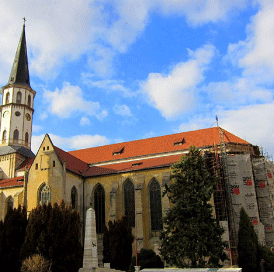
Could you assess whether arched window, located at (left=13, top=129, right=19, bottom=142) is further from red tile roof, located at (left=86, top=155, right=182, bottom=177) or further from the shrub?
the shrub

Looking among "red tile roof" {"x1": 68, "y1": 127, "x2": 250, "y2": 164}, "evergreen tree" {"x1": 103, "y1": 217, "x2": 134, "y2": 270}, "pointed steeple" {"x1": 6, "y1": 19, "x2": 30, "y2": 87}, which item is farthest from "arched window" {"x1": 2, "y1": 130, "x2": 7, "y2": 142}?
"evergreen tree" {"x1": 103, "y1": 217, "x2": 134, "y2": 270}

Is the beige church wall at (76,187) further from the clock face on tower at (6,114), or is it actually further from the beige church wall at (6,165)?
the clock face on tower at (6,114)

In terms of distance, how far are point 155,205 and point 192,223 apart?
33.1ft

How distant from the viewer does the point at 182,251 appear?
23.6 meters

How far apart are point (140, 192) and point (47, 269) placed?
1334cm

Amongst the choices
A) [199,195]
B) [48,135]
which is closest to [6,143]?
[48,135]

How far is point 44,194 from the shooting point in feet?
110

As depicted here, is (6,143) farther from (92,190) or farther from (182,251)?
(182,251)

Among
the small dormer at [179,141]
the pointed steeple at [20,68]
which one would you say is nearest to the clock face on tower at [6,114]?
the pointed steeple at [20,68]

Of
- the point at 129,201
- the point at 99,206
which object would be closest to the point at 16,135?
the point at 99,206

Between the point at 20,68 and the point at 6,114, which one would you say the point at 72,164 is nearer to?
the point at 6,114

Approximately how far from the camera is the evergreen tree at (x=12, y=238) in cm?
2619

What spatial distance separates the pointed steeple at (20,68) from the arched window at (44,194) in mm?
19592

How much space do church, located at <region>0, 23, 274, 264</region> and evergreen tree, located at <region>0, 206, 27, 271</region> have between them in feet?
16.9
